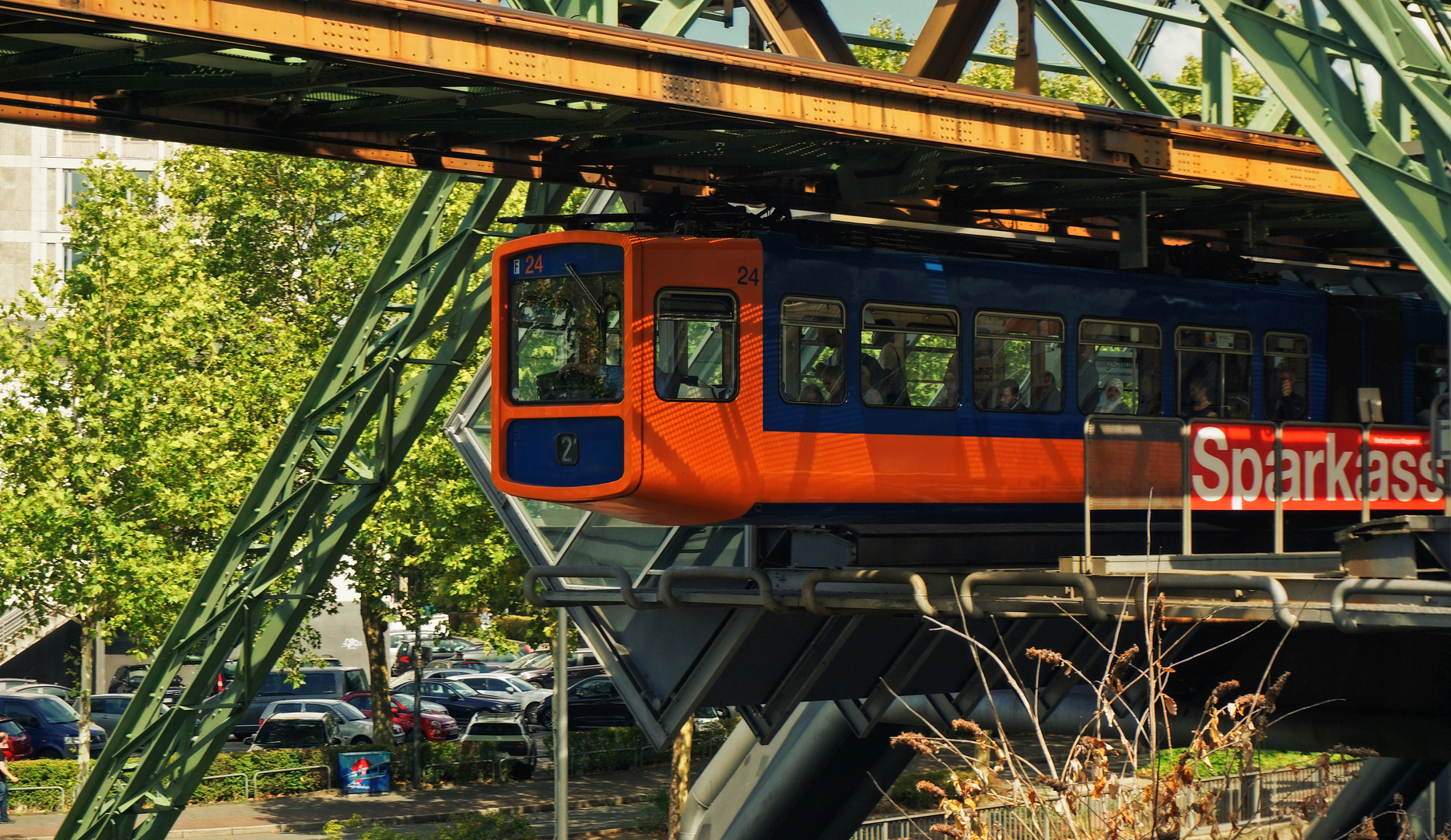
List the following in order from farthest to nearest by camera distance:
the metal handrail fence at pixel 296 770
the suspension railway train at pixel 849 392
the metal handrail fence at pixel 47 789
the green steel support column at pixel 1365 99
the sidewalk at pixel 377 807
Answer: the metal handrail fence at pixel 296 770 → the metal handrail fence at pixel 47 789 → the sidewalk at pixel 377 807 → the suspension railway train at pixel 849 392 → the green steel support column at pixel 1365 99

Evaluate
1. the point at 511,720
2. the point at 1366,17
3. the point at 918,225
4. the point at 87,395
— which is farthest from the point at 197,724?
the point at 1366,17

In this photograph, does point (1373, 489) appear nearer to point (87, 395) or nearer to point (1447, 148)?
point (1447, 148)

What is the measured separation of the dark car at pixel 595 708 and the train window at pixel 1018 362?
1002 inches

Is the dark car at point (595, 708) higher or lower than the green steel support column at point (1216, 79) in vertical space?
lower

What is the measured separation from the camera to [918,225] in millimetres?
14805

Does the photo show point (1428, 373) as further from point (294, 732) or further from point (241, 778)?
point (294, 732)

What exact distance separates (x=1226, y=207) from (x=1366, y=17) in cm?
491

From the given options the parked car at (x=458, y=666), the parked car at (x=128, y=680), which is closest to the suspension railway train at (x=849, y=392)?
the parked car at (x=128, y=680)

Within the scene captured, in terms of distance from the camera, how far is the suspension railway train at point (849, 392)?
1280 centimetres

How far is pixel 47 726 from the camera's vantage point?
34.7 meters

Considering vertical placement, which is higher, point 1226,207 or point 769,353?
point 1226,207

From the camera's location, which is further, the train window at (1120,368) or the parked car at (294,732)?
the parked car at (294,732)

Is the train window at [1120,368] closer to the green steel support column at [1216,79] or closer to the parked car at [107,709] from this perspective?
the green steel support column at [1216,79]

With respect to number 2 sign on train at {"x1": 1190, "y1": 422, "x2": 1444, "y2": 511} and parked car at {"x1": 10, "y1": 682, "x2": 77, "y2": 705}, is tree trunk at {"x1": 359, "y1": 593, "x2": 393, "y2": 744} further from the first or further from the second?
number 2 sign on train at {"x1": 1190, "y1": 422, "x2": 1444, "y2": 511}
